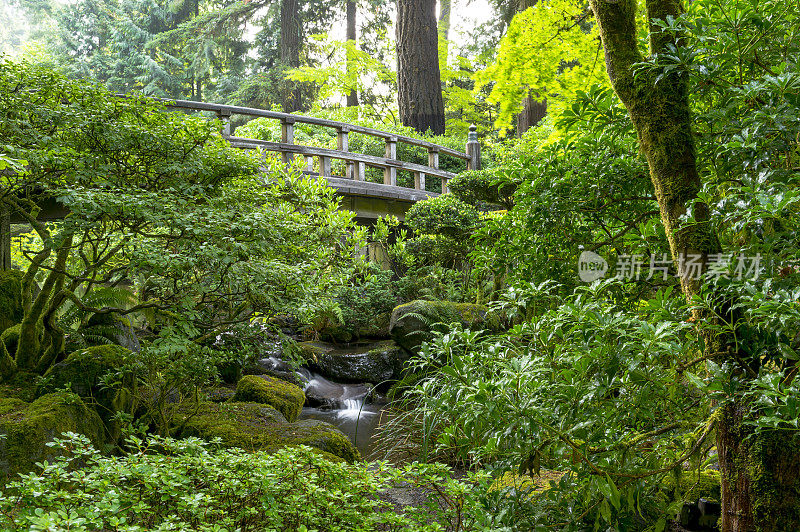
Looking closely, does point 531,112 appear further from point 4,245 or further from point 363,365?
point 4,245

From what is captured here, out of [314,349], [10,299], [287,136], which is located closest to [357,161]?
[287,136]

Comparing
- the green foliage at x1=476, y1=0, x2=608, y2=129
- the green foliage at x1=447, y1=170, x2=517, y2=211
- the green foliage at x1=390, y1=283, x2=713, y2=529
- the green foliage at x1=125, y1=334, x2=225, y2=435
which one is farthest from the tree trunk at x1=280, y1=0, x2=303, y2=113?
the green foliage at x1=390, y1=283, x2=713, y2=529

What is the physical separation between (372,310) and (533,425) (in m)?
Result: 7.78

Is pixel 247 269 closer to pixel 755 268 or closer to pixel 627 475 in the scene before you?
pixel 627 475

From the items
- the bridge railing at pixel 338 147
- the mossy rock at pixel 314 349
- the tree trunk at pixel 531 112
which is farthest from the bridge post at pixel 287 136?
the tree trunk at pixel 531 112

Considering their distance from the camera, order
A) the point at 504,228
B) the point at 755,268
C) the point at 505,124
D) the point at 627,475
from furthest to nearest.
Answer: the point at 505,124
the point at 504,228
the point at 627,475
the point at 755,268

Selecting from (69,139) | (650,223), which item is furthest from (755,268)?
(69,139)

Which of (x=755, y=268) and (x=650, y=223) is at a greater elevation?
(x=650, y=223)

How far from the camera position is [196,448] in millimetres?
2785

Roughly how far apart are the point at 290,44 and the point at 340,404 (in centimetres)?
1432

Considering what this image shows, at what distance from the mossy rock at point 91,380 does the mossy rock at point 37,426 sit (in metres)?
0.17

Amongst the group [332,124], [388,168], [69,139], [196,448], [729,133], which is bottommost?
[196,448]

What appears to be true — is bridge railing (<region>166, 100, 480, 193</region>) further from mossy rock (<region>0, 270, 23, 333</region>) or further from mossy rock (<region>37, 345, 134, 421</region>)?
mossy rock (<region>37, 345, 134, 421</region>)

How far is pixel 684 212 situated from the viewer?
225cm
